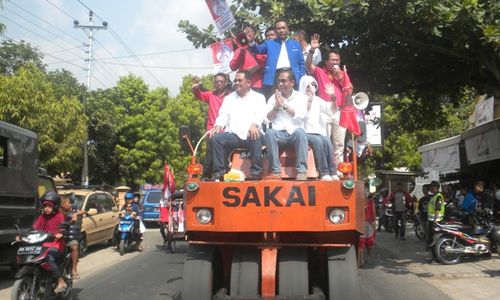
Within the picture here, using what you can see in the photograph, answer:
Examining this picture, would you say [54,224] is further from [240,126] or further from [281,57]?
[281,57]

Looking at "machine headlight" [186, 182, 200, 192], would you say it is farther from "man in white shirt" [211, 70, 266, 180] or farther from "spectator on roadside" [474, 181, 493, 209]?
"spectator on roadside" [474, 181, 493, 209]

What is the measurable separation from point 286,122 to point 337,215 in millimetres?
1381

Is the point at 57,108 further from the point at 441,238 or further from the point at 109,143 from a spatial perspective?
the point at 109,143

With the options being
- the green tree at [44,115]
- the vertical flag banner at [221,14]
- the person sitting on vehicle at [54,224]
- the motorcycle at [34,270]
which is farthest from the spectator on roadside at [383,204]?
the motorcycle at [34,270]

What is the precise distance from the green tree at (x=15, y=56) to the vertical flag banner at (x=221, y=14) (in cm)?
1634

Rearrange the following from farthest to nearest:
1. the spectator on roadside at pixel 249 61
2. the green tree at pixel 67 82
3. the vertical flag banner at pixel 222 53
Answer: the green tree at pixel 67 82 < the vertical flag banner at pixel 222 53 < the spectator on roadside at pixel 249 61

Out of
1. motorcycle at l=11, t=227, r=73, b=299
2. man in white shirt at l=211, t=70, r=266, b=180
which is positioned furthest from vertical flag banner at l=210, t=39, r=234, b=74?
motorcycle at l=11, t=227, r=73, b=299

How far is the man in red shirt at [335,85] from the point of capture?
7574mm

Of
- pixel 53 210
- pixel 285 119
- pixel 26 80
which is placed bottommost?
pixel 53 210

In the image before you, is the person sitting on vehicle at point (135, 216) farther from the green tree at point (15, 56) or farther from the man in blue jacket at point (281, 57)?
the green tree at point (15, 56)

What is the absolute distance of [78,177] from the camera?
34.8m

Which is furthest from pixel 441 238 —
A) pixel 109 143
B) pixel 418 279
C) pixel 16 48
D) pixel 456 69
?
pixel 109 143

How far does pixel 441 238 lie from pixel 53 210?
25.8 feet

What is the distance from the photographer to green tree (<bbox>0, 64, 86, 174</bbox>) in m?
16.0
